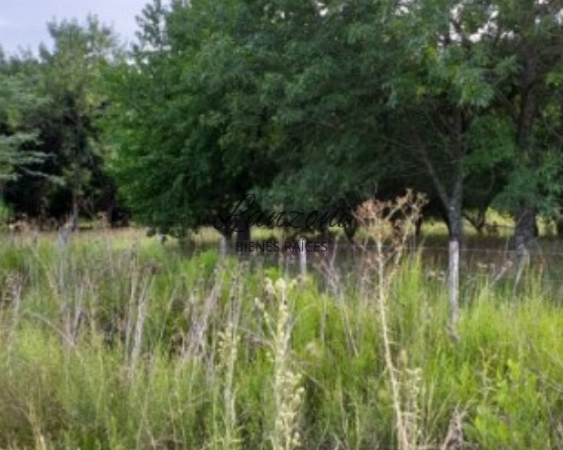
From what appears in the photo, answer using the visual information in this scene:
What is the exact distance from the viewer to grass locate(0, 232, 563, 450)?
2.90 m

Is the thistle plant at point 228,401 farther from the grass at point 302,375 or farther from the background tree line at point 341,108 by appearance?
the background tree line at point 341,108

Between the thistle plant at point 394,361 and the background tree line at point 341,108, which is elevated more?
the background tree line at point 341,108

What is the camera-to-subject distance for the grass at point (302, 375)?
2900mm

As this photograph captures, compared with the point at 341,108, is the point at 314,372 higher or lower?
lower

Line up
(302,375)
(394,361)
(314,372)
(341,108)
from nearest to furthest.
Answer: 1. (302,375)
2. (314,372)
3. (394,361)
4. (341,108)

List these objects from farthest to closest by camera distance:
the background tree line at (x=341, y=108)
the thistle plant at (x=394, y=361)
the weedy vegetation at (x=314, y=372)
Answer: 1. the background tree line at (x=341, y=108)
2. the weedy vegetation at (x=314, y=372)
3. the thistle plant at (x=394, y=361)

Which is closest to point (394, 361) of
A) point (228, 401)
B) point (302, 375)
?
point (302, 375)

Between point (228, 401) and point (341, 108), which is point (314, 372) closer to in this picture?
point (228, 401)

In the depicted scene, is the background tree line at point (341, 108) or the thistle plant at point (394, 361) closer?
the thistle plant at point (394, 361)

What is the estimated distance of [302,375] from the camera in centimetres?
343

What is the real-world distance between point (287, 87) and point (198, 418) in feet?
24.0

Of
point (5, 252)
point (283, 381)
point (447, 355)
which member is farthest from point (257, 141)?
point (283, 381)

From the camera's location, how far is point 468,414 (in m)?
3.06

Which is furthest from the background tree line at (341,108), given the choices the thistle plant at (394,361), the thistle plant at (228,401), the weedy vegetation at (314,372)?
the thistle plant at (228,401)
